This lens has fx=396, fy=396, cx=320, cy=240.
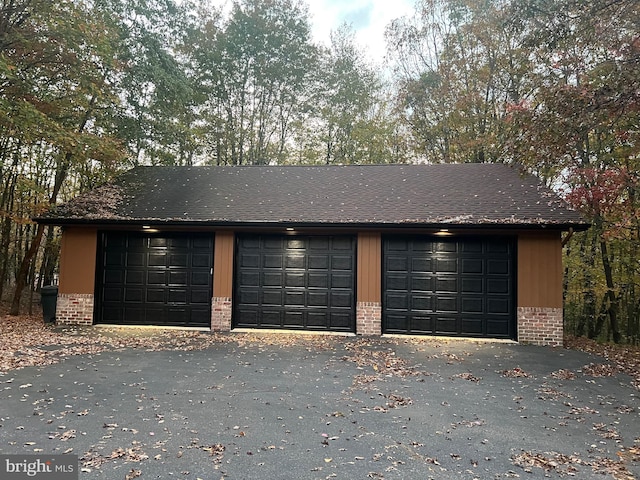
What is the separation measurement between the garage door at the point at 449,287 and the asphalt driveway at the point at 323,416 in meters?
1.76

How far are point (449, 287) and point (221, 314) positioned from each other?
16.1 feet

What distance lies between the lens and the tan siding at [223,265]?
28.6 ft

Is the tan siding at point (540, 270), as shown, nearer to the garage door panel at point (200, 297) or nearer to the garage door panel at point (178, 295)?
the garage door panel at point (200, 297)

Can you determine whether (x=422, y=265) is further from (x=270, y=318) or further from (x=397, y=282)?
(x=270, y=318)

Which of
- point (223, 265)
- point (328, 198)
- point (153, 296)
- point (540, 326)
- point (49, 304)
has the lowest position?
point (540, 326)

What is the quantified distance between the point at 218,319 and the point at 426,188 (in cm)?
576

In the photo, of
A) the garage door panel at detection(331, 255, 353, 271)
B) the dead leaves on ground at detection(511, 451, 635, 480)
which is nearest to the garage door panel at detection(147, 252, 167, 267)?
the garage door panel at detection(331, 255, 353, 271)

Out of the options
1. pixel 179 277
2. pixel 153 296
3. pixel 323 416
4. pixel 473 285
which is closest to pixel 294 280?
pixel 179 277

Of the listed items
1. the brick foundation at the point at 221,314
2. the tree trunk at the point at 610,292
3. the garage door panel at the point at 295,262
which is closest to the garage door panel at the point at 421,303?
the garage door panel at the point at 295,262

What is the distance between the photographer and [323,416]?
12.6 ft

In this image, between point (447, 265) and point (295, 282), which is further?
point (295, 282)

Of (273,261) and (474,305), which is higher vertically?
(273,261)

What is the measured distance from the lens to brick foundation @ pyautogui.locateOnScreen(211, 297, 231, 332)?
8.59 m

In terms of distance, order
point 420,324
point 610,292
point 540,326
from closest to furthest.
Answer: point 540,326 < point 420,324 < point 610,292
